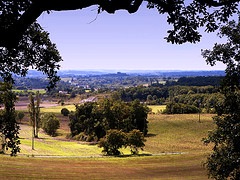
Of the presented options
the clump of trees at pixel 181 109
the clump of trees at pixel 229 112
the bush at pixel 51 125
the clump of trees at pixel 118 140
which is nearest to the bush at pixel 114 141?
the clump of trees at pixel 118 140

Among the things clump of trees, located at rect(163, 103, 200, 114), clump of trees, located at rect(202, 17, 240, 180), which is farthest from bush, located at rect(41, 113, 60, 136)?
clump of trees, located at rect(202, 17, 240, 180)

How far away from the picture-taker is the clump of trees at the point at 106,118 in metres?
86.6

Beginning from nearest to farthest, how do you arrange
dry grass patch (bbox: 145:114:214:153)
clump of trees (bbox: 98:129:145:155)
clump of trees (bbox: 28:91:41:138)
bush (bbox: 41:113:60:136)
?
clump of trees (bbox: 98:129:145:155) < dry grass patch (bbox: 145:114:214:153) < clump of trees (bbox: 28:91:41:138) < bush (bbox: 41:113:60:136)

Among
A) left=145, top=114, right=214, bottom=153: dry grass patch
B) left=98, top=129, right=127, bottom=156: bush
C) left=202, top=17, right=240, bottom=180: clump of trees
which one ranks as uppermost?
left=202, top=17, right=240, bottom=180: clump of trees

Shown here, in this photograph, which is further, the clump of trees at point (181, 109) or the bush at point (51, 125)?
the clump of trees at point (181, 109)

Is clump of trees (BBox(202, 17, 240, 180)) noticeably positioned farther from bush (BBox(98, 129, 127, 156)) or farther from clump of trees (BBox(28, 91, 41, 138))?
clump of trees (BBox(28, 91, 41, 138))

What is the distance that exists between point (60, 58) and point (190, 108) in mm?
127775

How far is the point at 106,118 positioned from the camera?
286 ft

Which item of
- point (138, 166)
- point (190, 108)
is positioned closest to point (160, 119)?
point (190, 108)

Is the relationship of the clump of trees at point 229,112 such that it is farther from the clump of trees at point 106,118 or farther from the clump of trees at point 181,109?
the clump of trees at point 181,109

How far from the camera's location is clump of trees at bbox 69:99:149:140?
86.6 meters

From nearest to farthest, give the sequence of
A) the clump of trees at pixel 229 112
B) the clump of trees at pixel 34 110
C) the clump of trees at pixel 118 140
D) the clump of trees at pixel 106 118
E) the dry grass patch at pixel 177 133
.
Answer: the clump of trees at pixel 229 112 < the clump of trees at pixel 118 140 < the dry grass patch at pixel 177 133 < the clump of trees at pixel 34 110 < the clump of trees at pixel 106 118

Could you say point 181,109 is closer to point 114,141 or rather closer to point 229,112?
point 114,141

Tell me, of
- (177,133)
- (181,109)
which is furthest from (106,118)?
(181,109)
